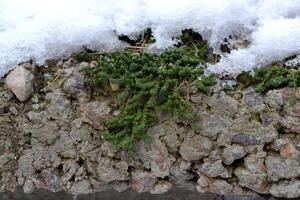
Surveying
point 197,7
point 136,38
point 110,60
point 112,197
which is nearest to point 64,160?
point 112,197

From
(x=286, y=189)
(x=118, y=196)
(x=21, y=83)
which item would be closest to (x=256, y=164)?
(x=286, y=189)

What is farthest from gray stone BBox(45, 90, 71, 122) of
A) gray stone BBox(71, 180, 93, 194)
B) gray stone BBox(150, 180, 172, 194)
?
gray stone BBox(150, 180, 172, 194)

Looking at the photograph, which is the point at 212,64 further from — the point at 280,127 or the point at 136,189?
the point at 136,189

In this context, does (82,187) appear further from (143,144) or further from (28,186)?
(143,144)

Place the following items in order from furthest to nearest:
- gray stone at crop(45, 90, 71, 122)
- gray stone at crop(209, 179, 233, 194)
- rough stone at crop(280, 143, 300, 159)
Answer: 1. gray stone at crop(45, 90, 71, 122)
2. gray stone at crop(209, 179, 233, 194)
3. rough stone at crop(280, 143, 300, 159)

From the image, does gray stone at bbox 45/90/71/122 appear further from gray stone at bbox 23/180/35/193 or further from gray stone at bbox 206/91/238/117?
gray stone at bbox 206/91/238/117

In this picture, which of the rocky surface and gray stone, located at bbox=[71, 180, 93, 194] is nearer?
the rocky surface

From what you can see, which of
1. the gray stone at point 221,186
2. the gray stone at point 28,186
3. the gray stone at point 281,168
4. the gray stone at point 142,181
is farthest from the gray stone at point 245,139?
the gray stone at point 28,186
